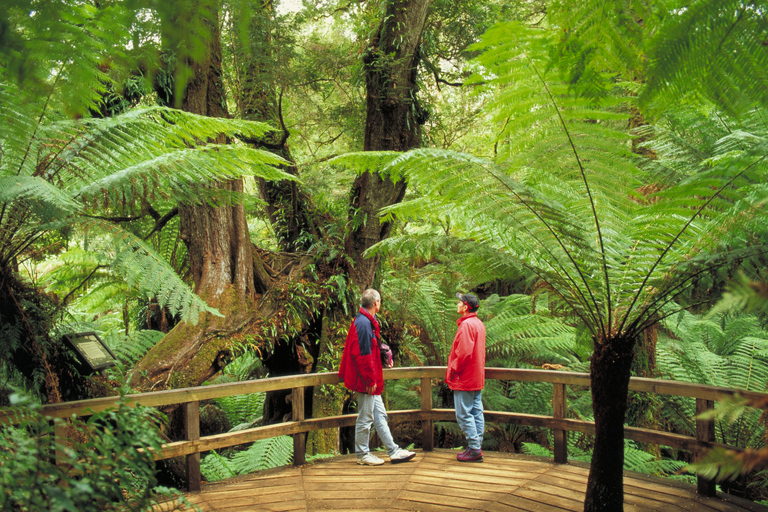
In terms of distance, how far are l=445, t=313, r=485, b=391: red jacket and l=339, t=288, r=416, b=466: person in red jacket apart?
558 millimetres

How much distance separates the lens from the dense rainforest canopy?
1322 mm

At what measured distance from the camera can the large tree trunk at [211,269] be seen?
3982mm

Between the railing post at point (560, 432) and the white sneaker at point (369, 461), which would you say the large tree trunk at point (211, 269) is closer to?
the white sneaker at point (369, 461)

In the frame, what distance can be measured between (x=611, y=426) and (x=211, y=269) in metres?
3.48

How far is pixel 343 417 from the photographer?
12.4 ft

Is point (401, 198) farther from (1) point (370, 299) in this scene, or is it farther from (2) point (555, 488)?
(2) point (555, 488)

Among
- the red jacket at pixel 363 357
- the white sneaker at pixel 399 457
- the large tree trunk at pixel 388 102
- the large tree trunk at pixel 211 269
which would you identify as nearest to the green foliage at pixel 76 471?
the red jacket at pixel 363 357

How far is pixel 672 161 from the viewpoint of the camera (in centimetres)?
441

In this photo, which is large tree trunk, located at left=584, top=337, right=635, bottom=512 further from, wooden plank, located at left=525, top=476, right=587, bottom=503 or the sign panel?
the sign panel

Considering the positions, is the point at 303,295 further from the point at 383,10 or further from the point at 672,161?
the point at 672,161

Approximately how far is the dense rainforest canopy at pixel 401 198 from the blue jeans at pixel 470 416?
96 centimetres

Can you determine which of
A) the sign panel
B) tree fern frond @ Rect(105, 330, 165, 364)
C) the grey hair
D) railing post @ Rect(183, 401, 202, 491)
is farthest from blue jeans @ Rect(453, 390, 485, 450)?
tree fern frond @ Rect(105, 330, 165, 364)

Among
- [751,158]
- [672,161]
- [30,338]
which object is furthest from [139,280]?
[672,161]

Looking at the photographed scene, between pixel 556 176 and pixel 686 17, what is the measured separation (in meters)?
1.73
